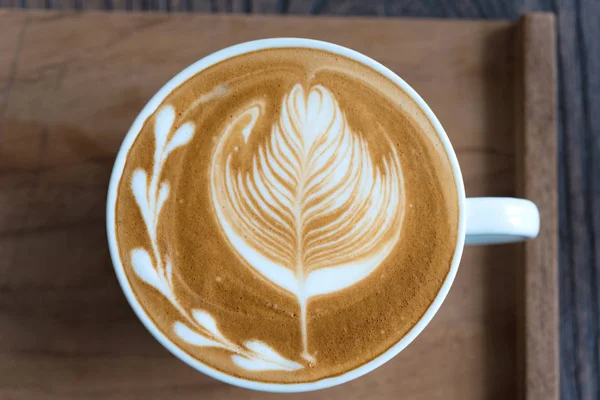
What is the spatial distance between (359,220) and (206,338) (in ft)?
0.92

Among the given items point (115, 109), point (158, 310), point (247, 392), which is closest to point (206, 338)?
point (158, 310)

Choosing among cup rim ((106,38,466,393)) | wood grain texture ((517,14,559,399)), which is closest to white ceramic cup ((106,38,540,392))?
cup rim ((106,38,466,393))

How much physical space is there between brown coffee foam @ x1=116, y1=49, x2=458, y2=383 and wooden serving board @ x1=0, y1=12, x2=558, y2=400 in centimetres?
24

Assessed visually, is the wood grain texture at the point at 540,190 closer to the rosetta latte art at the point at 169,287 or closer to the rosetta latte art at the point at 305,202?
the rosetta latte art at the point at 305,202

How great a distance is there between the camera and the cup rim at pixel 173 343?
30.6 inches

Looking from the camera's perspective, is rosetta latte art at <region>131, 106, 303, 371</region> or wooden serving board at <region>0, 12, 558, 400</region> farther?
wooden serving board at <region>0, 12, 558, 400</region>

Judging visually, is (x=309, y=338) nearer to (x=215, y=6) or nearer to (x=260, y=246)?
→ (x=260, y=246)

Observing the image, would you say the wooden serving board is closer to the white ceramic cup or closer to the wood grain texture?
the wood grain texture

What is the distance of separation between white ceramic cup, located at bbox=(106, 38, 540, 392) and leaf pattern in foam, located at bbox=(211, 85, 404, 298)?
0.09 metres

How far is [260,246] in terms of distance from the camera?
803 mm

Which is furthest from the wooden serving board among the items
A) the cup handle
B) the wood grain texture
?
the cup handle

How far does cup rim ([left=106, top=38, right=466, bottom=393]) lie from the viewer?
78 cm

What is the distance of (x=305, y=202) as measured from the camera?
81 cm

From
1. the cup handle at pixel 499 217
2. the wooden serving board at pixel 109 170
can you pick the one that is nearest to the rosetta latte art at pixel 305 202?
the cup handle at pixel 499 217
